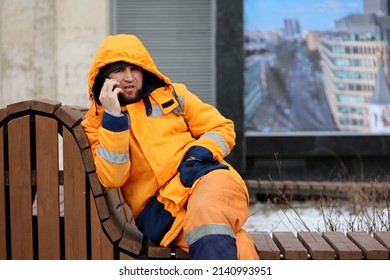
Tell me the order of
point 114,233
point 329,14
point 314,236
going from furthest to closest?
point 329,14 → point 314,236 → point 114,233

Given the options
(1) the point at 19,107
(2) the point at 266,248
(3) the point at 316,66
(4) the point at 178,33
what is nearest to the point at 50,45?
(4) the point at 178,33

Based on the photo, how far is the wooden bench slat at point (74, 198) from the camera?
3377 millimetres

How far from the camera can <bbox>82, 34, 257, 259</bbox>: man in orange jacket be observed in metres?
3.12

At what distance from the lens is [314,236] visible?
3604mm

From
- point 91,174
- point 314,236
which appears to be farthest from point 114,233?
point 314,236

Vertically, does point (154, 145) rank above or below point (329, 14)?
below

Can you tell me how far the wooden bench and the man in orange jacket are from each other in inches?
3.4

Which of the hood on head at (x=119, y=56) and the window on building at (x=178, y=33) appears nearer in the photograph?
the hood on head at (x=119, y=56)

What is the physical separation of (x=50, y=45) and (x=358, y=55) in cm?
380

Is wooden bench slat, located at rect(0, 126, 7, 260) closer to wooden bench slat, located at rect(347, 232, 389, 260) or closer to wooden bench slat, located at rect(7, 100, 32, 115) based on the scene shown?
wooden bench slat, located at rect(7, 100, 32, 115)

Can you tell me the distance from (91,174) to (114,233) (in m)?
0.27

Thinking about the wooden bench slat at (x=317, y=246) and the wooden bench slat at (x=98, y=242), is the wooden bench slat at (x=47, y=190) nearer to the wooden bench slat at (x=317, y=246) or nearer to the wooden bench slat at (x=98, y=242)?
the wooden bench slat at (x=98, y=242)

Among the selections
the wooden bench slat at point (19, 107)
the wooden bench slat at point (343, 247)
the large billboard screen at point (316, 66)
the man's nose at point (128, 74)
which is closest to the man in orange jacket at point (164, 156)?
the man's nose at point (128, 74)
